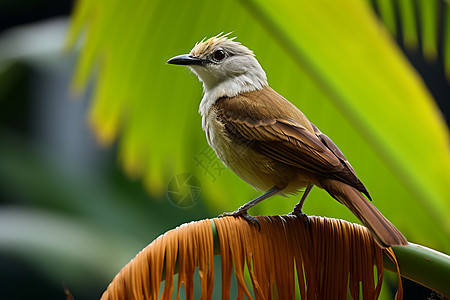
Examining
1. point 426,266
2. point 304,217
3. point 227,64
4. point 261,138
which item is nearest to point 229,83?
point 227,64

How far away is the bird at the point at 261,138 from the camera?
44.1 inches

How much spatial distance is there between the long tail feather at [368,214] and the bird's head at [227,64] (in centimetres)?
31

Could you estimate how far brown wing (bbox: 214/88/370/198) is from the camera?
1.13 metres

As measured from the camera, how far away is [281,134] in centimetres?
117

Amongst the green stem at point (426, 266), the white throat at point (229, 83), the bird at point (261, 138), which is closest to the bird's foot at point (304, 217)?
the bird at point (261, 138)

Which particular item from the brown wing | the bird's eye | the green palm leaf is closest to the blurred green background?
the green palm leaf

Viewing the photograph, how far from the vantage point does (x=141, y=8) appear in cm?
173

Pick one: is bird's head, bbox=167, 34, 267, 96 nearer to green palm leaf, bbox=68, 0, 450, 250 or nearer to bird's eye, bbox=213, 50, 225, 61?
bird's eye, bbox=213, 50, 225, 61

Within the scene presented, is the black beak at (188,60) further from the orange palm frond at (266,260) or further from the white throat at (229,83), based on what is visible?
the orange palm frond at (266,260)

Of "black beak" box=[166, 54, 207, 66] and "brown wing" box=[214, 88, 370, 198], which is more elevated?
"black beak" box=[166, 54, 207, 66]

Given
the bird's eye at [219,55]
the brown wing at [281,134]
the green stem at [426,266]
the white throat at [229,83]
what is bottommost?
the green stem at [426,266]

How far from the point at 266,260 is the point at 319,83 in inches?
30.3

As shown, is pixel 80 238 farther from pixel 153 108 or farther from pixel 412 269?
pixel 412 269

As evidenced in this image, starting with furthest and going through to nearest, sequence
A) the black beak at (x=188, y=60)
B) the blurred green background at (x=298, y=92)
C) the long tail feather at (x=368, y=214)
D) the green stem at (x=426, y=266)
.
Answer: the blurred green background at (x=298, y=92), the black beak at (x=188, y=60), the green stem at (x=426, y=266), the long tail feather at (x=368, y=214)
